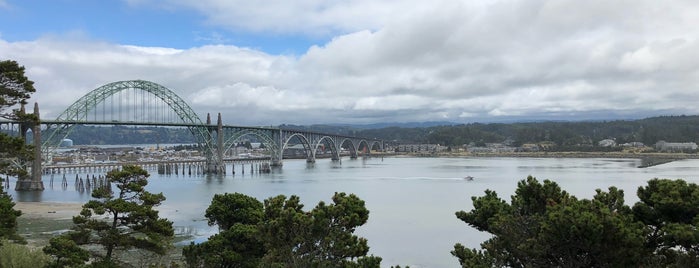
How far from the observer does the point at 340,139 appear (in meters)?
133

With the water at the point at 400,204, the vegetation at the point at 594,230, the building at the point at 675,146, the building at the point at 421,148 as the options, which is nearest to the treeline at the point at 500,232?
the vegetation at the point at 594,230

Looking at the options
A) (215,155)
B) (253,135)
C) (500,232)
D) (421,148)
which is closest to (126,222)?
(500,232)

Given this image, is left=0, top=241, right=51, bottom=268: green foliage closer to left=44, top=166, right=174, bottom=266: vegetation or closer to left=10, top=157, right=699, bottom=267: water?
left=44, top=166, right=174, bottom=266: vegetation

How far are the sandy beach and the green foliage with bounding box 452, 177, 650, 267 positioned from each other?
28.6m

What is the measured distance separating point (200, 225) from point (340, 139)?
104m

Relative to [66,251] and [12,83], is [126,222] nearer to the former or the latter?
[66,251]

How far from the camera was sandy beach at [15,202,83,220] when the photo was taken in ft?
106

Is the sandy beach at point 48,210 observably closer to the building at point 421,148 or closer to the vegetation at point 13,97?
the vegetation at point 13,97

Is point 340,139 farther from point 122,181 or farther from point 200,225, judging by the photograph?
point 122,181

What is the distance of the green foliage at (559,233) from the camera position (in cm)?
807

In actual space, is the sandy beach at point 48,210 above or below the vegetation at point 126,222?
below

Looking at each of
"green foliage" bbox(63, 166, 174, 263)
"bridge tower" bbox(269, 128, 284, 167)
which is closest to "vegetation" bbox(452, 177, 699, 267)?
"green foliage" bbox(63, 166, 174, 263)

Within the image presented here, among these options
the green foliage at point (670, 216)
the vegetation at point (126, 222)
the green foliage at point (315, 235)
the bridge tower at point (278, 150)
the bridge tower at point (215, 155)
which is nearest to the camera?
the green foliage at point (670, 216)

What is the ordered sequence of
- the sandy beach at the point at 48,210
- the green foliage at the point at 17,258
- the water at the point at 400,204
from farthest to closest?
the sandy beach at the point at 48,210 → the water at the point at 400,204 → the green foliage at the point at 17,258
